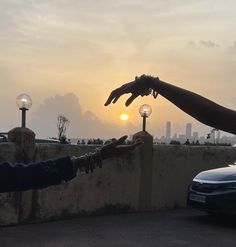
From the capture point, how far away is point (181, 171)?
13.9 metres

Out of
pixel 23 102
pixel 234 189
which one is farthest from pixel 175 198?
pixel 23 102

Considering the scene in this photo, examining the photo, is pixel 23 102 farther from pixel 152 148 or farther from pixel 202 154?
pixel 202 154

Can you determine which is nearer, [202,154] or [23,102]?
[23,102]

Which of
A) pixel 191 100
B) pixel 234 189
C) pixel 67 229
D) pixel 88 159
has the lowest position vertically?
pixel 67 229

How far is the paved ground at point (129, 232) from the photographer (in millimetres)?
9172

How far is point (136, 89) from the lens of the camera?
2297mm

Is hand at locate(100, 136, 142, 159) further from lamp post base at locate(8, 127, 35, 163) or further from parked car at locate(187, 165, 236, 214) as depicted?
parked car at locate(187, 165, 236, 214)

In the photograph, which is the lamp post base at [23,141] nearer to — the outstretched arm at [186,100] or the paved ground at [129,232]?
the paved ground at [129,232]

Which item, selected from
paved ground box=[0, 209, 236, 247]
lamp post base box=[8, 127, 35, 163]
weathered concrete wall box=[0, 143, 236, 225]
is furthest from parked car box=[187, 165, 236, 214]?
→ lamp post base box=[8, 127, 35, 163]

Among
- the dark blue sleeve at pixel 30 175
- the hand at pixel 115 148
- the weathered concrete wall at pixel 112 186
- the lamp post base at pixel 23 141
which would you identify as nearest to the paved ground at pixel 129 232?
the weathered concrete wall at pixel 112 186

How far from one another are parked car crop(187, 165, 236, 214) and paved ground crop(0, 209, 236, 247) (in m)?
0.36

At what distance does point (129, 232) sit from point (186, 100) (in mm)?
8226

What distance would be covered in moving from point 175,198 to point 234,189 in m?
2.88

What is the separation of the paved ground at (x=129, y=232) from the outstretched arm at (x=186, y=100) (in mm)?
6913
